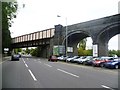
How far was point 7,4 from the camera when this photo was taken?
96.1 ft

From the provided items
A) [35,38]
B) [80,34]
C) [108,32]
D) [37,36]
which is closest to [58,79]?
[108,32]

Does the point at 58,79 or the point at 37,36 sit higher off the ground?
the point at 37,36

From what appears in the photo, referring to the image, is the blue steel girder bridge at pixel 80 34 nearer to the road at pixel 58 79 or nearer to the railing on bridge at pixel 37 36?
the railing on bridge at pixel 37 36

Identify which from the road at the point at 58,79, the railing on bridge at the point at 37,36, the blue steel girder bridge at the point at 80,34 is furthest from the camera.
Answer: the railing on bridge at the point at 37,36

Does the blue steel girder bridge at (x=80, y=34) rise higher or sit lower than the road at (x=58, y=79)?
higher

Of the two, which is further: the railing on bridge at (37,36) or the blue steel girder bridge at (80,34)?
the railing on bridge at (37,36)

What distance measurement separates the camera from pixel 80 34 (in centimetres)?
7788

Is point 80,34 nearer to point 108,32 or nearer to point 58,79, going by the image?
point 108,32

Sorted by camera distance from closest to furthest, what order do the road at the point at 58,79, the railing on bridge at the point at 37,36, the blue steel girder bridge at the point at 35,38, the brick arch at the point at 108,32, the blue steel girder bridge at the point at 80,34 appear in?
the road at the point at 58,79, the brick arch at the point at 108,32, the blue steel girder bridge at the point at 80,34, the railing on bridge at the point at 37,36, the blue steel girder bridge at the point at 35,38

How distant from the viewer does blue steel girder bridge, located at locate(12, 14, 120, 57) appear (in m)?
60.5

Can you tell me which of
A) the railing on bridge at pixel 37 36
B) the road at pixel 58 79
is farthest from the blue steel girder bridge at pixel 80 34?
the road at pixel 58 79

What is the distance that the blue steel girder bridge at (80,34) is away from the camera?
60.5m

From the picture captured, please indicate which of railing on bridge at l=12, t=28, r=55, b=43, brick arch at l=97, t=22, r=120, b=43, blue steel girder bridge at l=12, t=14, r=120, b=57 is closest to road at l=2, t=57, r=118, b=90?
brick arch at l=97, t=22, r=120, b=43

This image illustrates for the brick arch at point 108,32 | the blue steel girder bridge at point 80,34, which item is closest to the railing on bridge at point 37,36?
the blue steel girder bridge at point 80,34
